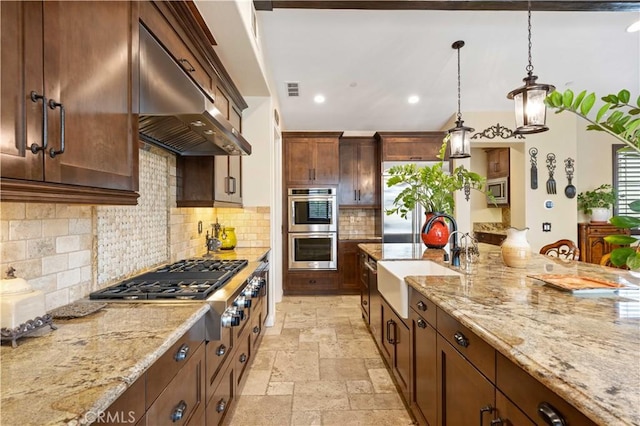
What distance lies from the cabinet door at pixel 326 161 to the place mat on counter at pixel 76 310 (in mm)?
3874

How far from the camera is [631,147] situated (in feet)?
2.47

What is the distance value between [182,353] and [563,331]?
127cm

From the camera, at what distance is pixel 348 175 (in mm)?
5258

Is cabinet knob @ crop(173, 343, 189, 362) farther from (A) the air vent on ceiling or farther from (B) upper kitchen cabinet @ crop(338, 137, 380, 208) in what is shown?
(B) upper kitchen cabinet @ crop(338, 137, 380, 208)

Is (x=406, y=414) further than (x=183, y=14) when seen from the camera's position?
Yes

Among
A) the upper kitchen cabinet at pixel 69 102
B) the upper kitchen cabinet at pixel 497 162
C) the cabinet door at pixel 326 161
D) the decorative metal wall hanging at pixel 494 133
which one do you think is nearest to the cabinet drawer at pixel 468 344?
the upper kitchen cabinet at pixel 69 102

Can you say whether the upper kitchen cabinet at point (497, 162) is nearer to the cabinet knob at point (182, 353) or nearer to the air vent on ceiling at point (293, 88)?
the air vent on ceiling at point (293, 88)

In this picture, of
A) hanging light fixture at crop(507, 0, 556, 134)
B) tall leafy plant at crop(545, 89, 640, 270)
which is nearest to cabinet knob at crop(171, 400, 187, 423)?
tall leafy plant at crop(545, 89, 640, 270)

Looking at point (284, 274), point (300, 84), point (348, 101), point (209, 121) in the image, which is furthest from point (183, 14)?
point (284, 274)

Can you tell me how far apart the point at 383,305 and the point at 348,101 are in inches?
128

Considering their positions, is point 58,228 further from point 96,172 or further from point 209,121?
point 209,121

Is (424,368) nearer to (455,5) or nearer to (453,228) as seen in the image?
(453,228)

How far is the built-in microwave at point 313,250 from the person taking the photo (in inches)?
193

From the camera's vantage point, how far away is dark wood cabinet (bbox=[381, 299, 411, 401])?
1967 millimetres
